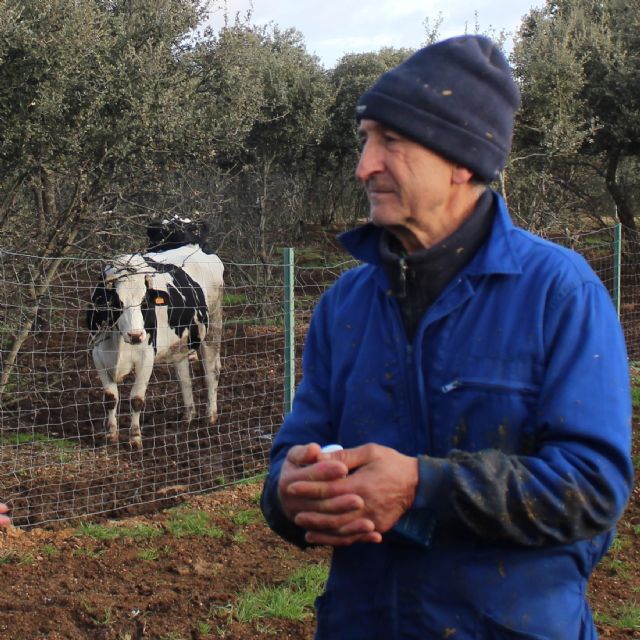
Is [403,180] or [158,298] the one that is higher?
[403,180]

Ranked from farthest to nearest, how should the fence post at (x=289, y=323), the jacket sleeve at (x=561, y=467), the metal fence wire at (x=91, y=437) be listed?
the fence post at (x=289, y=323)
the metal fence wire at (x=91, y=437)
the jacket sleeve at (x=561, y=467)

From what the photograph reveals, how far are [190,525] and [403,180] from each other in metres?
4.64

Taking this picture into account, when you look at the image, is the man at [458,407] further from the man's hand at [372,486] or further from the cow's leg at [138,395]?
the cow's leg at [138,395]

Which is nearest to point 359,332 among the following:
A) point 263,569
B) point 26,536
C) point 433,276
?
point 433,276

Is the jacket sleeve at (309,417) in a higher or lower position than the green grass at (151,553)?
higher

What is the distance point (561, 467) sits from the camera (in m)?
1.63

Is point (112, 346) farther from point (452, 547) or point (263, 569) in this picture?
point (452, 547)

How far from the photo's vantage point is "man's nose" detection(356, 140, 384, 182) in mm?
1898

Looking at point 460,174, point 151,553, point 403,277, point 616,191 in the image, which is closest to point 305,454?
point 403,277

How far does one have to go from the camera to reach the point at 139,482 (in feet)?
23.7

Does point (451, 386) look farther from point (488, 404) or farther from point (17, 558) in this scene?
point (17, 558)

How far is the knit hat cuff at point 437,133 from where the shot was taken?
1.85 metres

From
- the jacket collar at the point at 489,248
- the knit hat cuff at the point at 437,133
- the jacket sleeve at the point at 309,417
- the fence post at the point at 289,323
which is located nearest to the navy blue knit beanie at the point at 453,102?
the knit hat cuff at the point at 437,133

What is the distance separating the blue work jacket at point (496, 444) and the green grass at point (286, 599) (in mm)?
2760
